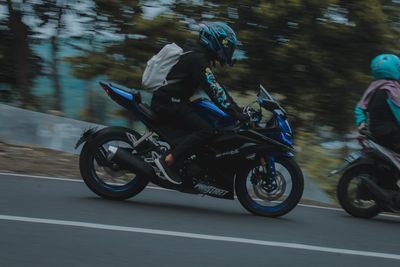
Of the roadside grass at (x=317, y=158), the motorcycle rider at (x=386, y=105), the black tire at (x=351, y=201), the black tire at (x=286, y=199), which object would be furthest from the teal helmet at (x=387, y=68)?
the roadside grass at (x=317, y=158)

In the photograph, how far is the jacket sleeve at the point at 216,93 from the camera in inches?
257

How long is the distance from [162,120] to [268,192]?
1.33 m

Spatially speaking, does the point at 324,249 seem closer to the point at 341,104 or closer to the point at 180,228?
the point at 180,228

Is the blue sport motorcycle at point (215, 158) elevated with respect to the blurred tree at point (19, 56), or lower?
elevated

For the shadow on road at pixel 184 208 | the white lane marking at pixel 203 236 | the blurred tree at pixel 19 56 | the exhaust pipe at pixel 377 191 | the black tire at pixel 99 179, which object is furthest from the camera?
the blurred tree at pixel 19 56

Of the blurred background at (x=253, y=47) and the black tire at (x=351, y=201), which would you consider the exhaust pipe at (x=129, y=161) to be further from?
the blurred background at (x=253, y=47)

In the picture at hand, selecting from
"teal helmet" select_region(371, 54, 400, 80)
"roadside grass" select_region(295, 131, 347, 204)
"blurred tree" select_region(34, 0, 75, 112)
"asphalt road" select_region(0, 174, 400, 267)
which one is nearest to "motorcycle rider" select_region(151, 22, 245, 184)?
"asphalt road" select_region(0, 174, 400, 267)

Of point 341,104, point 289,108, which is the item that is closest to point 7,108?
point 289,108

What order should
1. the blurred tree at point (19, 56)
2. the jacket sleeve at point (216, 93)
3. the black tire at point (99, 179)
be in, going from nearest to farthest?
the jacket sleeve at point (216, 93) < the black tire at point (99, 179) < the blurred tree at point (19, 56)

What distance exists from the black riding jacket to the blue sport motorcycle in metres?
0.14

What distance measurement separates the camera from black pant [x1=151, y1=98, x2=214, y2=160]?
6.62 meters

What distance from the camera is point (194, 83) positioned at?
6.69 meters

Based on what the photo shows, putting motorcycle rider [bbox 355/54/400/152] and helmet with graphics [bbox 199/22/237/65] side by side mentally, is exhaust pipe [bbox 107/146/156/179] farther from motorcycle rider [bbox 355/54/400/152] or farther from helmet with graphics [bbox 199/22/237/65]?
motorcycle rider [bbox 355/54/400/152]

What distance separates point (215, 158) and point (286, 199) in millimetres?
848
